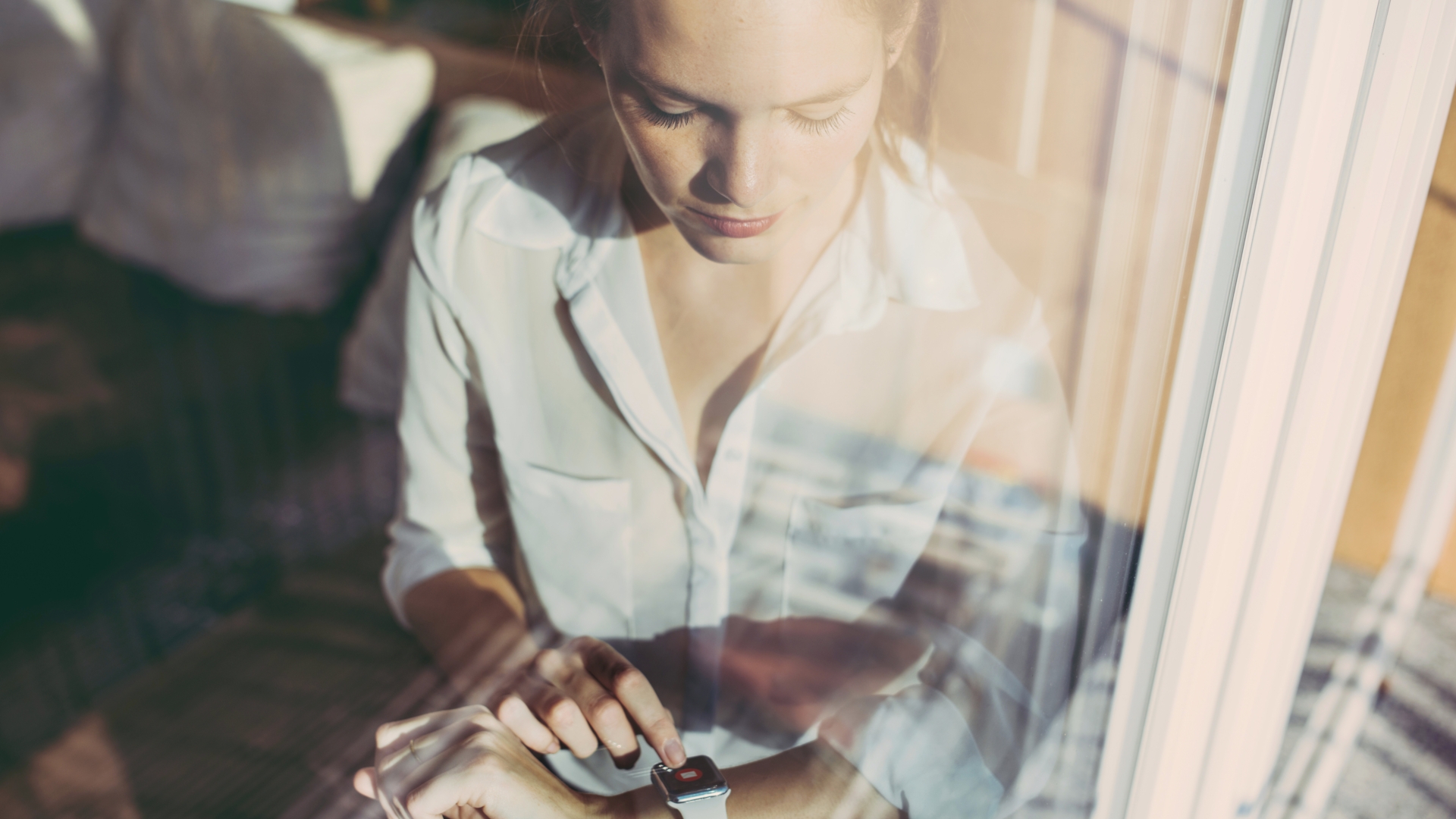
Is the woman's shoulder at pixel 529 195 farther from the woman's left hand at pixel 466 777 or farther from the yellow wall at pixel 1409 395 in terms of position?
the yellow wall at pixel 1409 395

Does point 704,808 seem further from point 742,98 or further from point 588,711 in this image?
point 742,98

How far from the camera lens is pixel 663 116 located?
0.40 meters

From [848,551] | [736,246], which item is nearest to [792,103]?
[736,246]

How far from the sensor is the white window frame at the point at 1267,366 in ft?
1.17

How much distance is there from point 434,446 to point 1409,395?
4.57 feet

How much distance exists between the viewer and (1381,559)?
1.28 metres

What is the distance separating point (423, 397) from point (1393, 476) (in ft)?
4.90

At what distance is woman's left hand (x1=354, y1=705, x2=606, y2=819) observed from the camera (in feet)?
1.37

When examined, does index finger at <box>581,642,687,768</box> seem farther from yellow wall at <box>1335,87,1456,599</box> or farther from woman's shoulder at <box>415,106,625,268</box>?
yellow wall at <box>1335,87,1456,599</box>

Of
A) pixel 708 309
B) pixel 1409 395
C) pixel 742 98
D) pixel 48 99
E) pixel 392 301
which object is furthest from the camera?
pixel 392 301

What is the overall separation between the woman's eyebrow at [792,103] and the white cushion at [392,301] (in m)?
0.88

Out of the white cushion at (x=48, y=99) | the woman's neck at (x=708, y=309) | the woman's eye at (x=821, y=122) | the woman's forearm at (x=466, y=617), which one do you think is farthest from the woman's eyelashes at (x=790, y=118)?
the white cushion at (x=48, y=99)

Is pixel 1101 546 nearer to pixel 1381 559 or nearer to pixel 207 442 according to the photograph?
pixel 1381 559

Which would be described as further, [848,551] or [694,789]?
[848,551]
